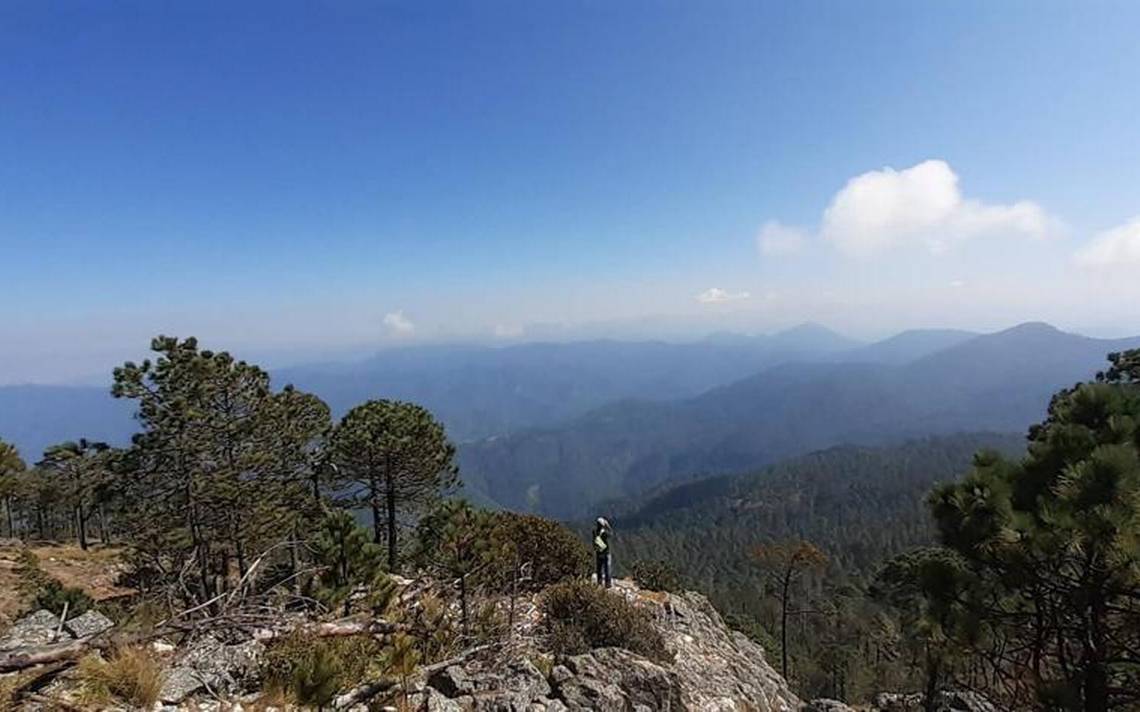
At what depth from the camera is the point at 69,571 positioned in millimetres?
27078

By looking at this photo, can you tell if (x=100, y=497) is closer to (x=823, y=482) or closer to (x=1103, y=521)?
(x=1103, y=521)

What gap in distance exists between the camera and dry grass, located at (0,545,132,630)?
19.0 meters

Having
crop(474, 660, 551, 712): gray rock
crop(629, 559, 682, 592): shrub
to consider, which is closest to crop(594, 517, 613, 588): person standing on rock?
crop(629, 559, 682, 592): shrub

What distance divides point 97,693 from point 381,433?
15.1 m

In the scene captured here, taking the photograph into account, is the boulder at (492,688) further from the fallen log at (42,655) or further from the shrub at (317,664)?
the fallen log at (42,655)

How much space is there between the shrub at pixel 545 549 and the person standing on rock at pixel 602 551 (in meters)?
0.90

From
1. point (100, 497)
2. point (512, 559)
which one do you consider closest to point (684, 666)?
point (512, 559)

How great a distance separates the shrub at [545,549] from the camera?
13.9 meters

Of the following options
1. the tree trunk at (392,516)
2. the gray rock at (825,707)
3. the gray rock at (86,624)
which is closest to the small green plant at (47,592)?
the gray rock at (86,624)

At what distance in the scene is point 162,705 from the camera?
191 inches

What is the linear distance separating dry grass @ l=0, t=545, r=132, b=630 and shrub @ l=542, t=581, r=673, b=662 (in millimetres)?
18055

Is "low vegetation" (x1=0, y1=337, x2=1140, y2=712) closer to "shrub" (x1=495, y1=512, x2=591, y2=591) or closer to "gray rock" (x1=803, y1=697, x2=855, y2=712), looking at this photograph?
"shrub" (x1=495, y1=512, x2=591, y2=591)

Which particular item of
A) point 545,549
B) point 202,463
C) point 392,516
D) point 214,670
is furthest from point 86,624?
point 392,516

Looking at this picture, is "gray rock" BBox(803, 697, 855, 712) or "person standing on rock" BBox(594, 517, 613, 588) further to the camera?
"gray rock" BBox(803, 697, 855, 712)
